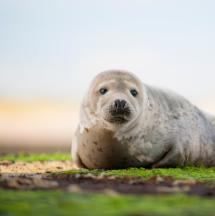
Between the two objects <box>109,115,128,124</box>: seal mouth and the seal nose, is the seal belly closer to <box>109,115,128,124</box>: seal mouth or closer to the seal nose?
<box>109,115,128,124</box>: seal mouth

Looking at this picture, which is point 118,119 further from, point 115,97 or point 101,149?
point 101,149

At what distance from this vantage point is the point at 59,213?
207 inches

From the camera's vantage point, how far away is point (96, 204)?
5617 millimetres

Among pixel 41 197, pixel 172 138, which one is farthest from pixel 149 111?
pixel 41 197

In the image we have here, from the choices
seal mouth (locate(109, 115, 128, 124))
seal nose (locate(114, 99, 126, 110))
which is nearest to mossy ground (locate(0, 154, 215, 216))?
seal nose (locate(114, 99, 126, 110))

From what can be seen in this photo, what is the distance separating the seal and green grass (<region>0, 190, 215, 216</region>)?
433cm

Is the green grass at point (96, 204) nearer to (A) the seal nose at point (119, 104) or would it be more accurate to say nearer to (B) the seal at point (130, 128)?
(A) the seal nose at point (119, 104)

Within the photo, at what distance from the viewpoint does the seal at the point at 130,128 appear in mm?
10711

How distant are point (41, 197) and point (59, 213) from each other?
2.60 feet

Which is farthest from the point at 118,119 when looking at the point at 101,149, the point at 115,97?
the point at 101,149

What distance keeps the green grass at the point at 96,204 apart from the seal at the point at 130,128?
433cm

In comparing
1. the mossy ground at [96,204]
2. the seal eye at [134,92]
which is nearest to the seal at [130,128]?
the seal eye at [134,92]

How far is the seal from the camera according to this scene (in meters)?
10.7

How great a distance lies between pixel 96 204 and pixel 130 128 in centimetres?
536
